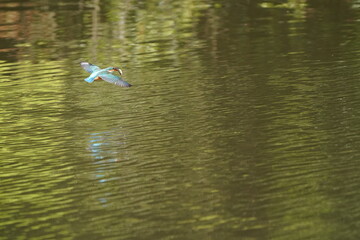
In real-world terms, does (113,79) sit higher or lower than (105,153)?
higher

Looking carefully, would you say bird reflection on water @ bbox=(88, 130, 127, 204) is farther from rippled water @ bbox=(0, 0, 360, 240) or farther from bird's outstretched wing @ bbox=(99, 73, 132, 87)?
bird's outstretched wing @ bbox=(99, 73, 132, 87)

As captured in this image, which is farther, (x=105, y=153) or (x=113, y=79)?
(x=113, y=79)

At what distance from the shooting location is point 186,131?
33.9ft

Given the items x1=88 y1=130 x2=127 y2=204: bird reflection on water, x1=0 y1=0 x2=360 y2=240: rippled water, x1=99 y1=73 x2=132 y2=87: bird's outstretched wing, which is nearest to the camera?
x1=0 y1=0 x2=360 y2=240: rippled water

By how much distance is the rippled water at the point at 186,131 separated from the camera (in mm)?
7703

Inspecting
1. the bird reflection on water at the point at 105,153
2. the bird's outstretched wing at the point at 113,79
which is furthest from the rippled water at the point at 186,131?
the bird's outstretched wing at the point at 113,79

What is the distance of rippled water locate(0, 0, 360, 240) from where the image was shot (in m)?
7.70

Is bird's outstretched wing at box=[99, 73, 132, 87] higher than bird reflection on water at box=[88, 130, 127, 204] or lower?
higher

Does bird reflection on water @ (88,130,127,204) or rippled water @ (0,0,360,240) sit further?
bird reflection on water @ (88,130,127,204)

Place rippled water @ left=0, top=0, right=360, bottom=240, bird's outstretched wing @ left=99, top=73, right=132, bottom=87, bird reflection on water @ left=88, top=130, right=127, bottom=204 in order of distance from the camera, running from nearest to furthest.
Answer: rippled water @ left=0, top=0, right=360, bottom=240 < bird reflection on water @ left=88, top=130, right=127, bottom=204 < bird's outstretched wing @ left=99, top=73, right=132, bottom=87

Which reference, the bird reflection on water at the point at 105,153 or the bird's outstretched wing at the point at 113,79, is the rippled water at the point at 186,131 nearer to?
the bird reflection on water at the point at 105,153

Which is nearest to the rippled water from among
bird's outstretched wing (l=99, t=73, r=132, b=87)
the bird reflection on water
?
the bird reflection on water

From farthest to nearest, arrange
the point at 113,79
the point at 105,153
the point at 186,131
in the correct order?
the point at 113,79
the point at 186,131
the point at 105,153

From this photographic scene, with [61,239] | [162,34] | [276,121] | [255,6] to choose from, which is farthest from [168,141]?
[255,6]
